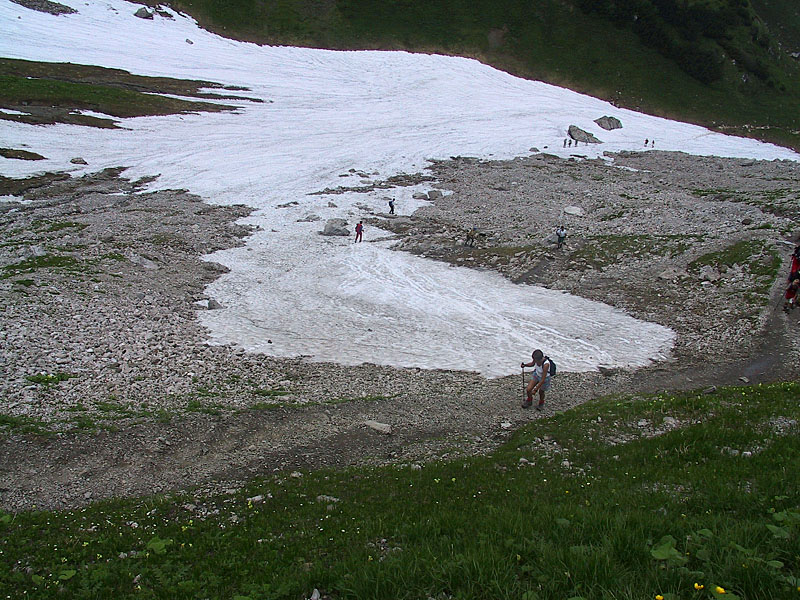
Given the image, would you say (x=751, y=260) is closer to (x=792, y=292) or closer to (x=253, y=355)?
(x=792, y=292)

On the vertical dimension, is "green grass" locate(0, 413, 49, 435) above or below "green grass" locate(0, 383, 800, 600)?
below


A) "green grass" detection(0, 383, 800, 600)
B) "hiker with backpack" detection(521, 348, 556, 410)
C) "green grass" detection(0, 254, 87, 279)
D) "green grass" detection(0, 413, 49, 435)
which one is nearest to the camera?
"green grass" detection(0, 383, 800, 600)

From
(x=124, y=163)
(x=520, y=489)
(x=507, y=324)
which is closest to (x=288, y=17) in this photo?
(x=124, y=163)

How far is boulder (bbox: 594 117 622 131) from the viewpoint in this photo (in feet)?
304

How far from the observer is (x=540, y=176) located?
62656 millimetres

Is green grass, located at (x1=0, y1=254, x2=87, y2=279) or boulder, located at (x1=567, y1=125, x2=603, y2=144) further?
boulder, located at (x1=567, y1=125, x2=603, y2=144)

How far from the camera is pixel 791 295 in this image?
25141 mm

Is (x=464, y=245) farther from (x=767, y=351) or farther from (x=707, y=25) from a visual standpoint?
(x=707, y=25)

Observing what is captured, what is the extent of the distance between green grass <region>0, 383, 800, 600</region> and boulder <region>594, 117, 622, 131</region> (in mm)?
88954

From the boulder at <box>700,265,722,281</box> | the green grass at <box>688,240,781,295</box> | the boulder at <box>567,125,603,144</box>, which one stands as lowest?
the boulder at <box>700,265,722,281</box>

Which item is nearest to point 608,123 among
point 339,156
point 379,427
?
point 339,156

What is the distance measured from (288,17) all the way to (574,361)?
136 m

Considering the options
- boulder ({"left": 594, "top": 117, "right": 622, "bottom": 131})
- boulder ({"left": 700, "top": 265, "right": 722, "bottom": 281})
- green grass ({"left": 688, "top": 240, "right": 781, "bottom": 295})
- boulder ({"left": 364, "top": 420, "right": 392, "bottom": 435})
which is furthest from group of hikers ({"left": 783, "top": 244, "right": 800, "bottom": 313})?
boulder ({"left": 594, "top": 117, "right": 622, "bottom": 131})

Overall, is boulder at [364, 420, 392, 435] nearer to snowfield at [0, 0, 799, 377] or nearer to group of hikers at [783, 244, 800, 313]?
snowfield at [0, 0, 799, 377]
